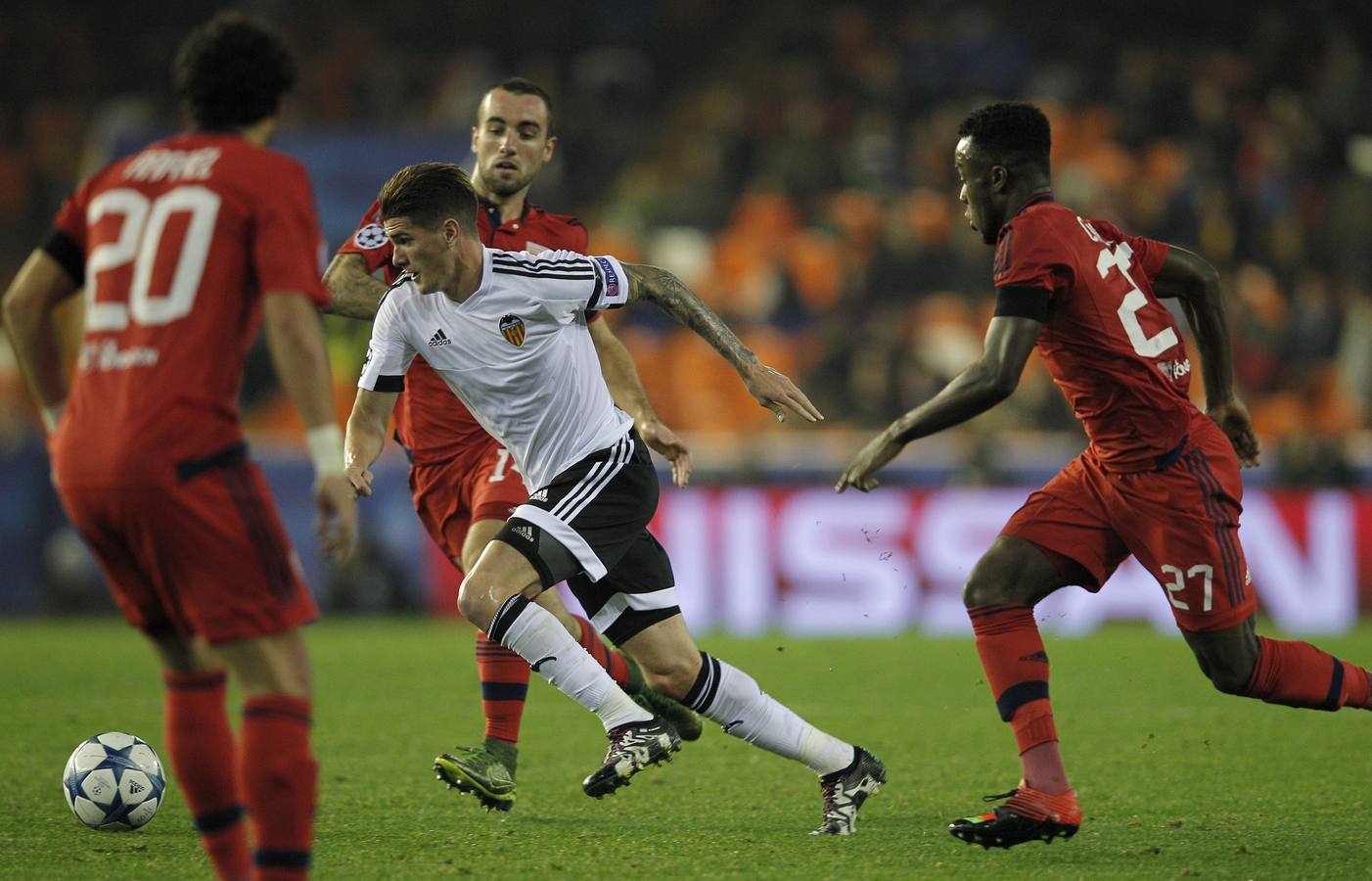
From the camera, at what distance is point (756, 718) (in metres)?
5.20

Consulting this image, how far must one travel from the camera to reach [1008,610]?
5.15m

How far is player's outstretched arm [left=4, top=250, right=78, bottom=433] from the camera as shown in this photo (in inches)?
151

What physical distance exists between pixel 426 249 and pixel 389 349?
1.50ft

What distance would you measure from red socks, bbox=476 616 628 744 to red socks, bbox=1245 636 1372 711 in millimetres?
2262

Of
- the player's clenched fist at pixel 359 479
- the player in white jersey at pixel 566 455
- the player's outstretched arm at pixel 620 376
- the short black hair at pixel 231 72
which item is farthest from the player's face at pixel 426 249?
the short black hair at pixel 231 72

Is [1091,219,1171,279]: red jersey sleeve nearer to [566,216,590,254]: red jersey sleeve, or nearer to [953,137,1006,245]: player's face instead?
[953,137,1006,245]: player's face

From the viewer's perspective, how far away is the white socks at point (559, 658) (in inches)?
200

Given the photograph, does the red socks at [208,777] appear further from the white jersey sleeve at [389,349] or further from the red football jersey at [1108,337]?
the red football jersey at [1108,337]

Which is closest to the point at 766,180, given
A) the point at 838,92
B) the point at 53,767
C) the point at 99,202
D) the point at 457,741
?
the point at 838,92

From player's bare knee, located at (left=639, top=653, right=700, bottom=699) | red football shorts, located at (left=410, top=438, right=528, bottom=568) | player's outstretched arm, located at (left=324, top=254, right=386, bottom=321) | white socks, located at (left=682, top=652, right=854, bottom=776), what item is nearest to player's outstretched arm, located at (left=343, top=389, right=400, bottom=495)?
player's outstretched arm, located at (left=324, top=254, right=386, bottom=321)

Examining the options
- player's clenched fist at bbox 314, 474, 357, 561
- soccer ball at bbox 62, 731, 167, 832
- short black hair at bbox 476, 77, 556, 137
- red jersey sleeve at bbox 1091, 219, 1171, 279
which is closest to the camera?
player's clenched fist at bbox 314, 474, 357, 561

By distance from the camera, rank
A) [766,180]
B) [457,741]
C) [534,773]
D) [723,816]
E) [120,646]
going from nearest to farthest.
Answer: [723,816], [534,773], [457,741], [120,646], [766,180]

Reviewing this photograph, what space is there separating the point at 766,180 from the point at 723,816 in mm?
11655

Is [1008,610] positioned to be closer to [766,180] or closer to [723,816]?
[723,816]
